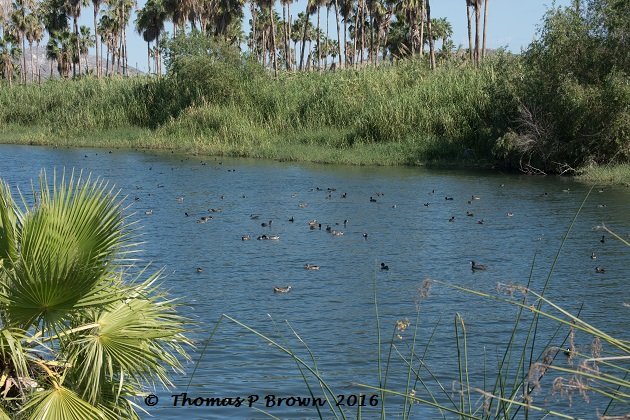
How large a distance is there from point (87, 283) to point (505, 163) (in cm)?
3450

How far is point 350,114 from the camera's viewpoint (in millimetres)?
45219

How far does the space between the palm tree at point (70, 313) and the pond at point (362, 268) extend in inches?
24.5

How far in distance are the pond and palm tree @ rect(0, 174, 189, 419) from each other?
2.04 feet

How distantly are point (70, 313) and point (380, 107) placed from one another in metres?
38.5

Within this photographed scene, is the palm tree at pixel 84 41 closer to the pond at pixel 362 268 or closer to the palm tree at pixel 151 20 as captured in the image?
the palm tree at pixel 151 20

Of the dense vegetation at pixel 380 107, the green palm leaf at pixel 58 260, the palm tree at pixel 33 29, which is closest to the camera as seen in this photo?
the green palm leaf at pixel 58 260

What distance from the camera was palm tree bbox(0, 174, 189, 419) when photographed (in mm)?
5281

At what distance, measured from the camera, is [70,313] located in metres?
5.45

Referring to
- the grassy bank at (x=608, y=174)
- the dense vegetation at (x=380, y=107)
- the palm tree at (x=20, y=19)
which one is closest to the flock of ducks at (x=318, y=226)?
the grassy bank at (x=608, y=174)

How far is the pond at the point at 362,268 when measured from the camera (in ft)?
35.4

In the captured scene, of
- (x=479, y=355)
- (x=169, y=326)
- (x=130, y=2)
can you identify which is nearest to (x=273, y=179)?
(x=479, y=355)

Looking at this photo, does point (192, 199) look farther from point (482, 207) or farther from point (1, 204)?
point (1, 204)

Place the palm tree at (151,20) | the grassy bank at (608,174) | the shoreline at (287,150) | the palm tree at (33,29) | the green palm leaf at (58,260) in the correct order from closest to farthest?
the green palm leaf at (58,260) < the grassy bank at (608,174) < the shoreline at (287,150) < the palm tree at (151,20) < the palm tree at (33,29)

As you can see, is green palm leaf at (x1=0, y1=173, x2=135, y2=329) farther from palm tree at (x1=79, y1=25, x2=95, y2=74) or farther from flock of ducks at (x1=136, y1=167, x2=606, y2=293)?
palm tree at (x1=79, y1=25, x2=95, y2=74)
